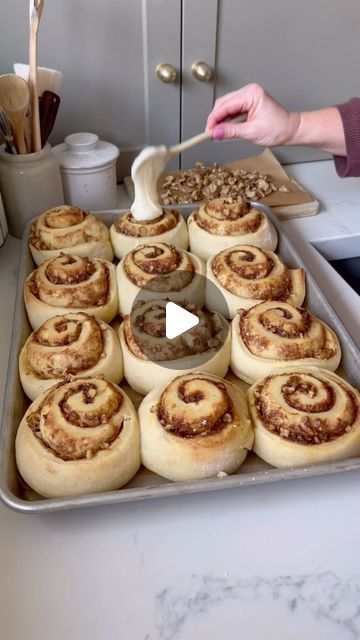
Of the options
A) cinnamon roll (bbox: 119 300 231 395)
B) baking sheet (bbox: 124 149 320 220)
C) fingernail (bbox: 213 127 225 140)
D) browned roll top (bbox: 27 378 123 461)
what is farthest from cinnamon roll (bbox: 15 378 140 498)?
baking sheet (bbox: 124 149 320 220)

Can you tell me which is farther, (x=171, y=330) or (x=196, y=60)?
(x=196, y=60)

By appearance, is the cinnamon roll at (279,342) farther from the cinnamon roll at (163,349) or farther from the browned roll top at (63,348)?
the browned roll top at (63,348)

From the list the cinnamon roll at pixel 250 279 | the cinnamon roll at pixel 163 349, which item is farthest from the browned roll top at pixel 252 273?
the cinnamon roll at pixel 163 349

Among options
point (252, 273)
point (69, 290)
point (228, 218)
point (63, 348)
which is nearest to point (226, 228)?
point (228, 218)

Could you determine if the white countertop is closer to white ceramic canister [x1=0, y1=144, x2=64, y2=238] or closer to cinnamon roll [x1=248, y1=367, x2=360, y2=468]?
cinnamon roll [x1=248, y1=367, x2=360, y2=468]

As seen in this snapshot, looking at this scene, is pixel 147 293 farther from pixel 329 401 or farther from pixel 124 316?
pixel 329 401

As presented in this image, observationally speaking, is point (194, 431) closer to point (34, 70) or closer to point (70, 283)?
point (70, 283)
